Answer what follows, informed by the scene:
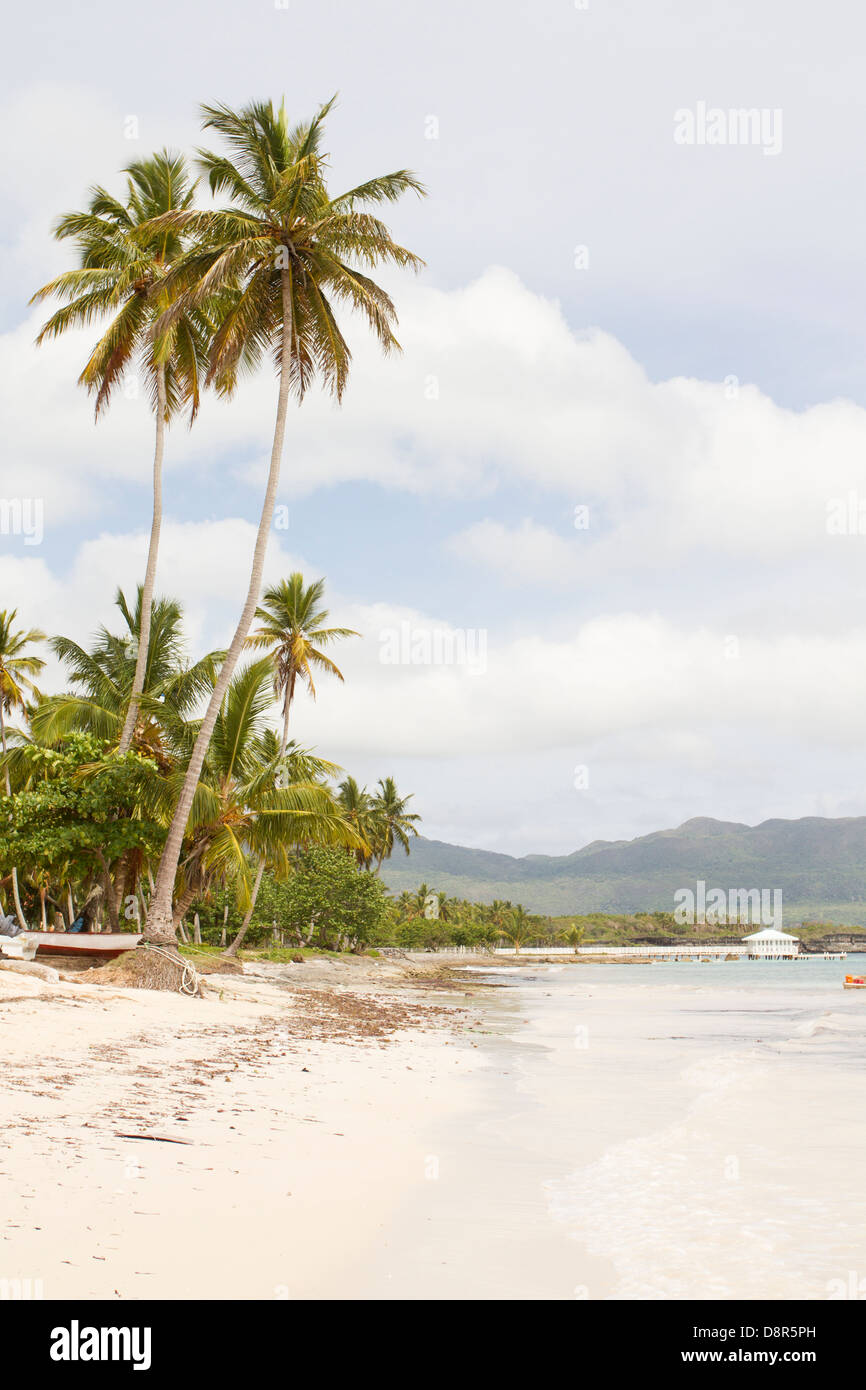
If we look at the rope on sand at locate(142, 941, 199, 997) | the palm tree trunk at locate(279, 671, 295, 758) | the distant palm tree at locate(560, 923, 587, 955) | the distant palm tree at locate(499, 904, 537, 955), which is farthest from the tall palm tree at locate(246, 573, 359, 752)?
the distant palm tree at locate(560, 923, 587, 955)

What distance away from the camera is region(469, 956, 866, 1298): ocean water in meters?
5.03

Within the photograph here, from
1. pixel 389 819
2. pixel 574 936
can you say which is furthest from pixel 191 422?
pixel 574 936

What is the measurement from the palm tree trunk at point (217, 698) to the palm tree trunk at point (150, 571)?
3482 mm

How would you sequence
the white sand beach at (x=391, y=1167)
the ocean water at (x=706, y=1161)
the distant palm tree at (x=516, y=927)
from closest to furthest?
1. the white sand beach at (x=391, y=1167)
2. the ocean water at (x=706, y=1161)
3. the distant palm tree at (x=516, y=927)

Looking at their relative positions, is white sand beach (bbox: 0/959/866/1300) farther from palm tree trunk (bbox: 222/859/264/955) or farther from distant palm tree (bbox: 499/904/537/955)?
distant palm tree (bbox: 499/904/537/955)

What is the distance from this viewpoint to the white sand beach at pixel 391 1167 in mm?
4582

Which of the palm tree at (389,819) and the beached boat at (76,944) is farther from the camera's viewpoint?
the palm tree at (389,819)

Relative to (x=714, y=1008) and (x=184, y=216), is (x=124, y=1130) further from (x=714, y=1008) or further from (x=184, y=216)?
(x=714, y=1008)

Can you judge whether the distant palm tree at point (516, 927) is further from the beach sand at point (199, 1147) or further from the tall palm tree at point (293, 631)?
the beach sand at point (199, 1147)

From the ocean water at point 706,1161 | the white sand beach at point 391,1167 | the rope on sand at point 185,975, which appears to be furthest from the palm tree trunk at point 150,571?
the ocean water at point 706,1161

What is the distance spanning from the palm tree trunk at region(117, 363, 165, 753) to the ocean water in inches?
450

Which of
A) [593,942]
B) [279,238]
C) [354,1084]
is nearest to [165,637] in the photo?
[279,238]

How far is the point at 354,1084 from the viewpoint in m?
10.3

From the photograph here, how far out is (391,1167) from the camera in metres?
6.79
